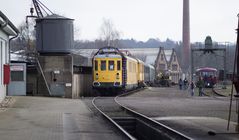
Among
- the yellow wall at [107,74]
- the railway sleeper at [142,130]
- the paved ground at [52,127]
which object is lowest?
the railway sleeper at [142,130]

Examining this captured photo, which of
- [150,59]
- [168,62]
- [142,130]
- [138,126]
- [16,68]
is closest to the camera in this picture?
[142,130]

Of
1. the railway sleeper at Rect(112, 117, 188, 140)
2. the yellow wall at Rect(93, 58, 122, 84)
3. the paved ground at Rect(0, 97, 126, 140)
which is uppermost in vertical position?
the yellow wall at Rect(93, 58, 122, 84)

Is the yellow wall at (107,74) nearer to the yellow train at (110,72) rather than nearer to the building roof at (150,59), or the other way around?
the yellow train at (110,72)

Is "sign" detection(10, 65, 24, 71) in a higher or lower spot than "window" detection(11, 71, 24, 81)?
higher

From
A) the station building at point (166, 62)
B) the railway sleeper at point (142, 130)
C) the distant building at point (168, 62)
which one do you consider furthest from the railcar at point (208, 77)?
the distant building at point (168, 62)

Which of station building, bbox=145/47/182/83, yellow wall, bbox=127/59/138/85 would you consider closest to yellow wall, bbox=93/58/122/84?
yellow wall, bbox=127/59/138/85

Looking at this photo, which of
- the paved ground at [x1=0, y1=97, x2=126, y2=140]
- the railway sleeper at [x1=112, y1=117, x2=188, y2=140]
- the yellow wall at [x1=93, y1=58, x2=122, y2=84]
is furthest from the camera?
the yellow wall at [x1=93, y1=58, x2=122, y2=84]

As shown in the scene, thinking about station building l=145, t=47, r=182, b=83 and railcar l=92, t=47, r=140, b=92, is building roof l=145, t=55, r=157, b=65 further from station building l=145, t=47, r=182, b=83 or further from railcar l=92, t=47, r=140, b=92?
railcar l=92, t=47, r=140, b=92

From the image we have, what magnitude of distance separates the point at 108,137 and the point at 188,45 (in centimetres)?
9087

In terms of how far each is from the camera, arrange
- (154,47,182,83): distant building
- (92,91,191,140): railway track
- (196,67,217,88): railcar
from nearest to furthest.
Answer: (92,91,191,140): railway track < (196,67,217,88): railcar < (154,47,182,83): distant building

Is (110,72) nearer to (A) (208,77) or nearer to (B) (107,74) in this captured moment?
(B) (107,74)

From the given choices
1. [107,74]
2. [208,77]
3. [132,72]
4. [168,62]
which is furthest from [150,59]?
[107,74]

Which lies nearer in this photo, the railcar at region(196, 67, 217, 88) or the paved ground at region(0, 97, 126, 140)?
the paved ground at region(0, 97, 126, 140)

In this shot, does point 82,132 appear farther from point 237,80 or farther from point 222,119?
point 222,119
